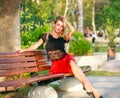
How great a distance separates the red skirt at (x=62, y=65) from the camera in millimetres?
7328

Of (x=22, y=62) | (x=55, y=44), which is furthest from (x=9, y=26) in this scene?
(x=55, y=44)

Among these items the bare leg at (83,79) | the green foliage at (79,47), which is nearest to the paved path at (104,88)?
the bare leg at (83,79)

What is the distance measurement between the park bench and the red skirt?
0.14 meters

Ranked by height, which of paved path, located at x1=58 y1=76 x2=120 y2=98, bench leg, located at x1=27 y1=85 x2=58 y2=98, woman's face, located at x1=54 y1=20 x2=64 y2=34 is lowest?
paved path, located at x1=58 y1=76 x2=120 y2=98

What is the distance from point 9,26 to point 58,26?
92.4 inches

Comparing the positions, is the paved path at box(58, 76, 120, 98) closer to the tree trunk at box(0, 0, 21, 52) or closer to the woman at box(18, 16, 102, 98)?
the woman at box(18, 16, 102, 98)

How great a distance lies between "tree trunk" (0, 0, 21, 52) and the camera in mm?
9406

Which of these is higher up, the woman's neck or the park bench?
the woman's neck

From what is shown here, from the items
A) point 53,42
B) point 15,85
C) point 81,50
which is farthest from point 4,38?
point 81,50

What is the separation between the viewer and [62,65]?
7348 millimetres

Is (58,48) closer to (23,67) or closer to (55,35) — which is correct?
(55,35)

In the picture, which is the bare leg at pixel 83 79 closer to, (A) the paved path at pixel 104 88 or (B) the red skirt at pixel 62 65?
(B) the red skirt at pixel 62 65

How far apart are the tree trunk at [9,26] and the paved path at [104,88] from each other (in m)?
1.71

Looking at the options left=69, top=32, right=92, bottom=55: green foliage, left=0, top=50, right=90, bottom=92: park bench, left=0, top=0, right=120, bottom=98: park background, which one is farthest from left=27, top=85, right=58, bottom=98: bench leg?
left=69, top=32, right=92, bottom=55: green foliage
